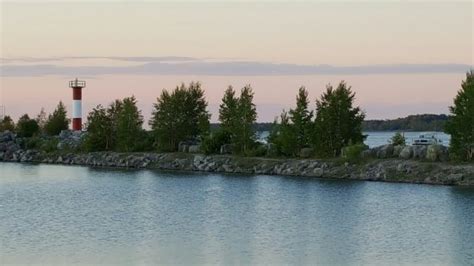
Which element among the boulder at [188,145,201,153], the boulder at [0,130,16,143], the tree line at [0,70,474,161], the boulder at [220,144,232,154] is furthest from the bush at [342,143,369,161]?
the boulder at [0,130,16,143]

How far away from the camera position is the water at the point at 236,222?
1185 inches

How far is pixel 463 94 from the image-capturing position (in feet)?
210

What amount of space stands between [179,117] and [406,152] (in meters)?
31.1

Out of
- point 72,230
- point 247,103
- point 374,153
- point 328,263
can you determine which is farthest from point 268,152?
point 328,263

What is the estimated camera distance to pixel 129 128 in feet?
303

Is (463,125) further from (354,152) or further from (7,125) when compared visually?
(7,125)

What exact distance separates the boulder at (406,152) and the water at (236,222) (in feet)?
20.7

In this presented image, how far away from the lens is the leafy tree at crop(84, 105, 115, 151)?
9596 cm

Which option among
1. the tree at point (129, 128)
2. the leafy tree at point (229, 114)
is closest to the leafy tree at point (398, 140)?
the leafy tree at point (229, 114)

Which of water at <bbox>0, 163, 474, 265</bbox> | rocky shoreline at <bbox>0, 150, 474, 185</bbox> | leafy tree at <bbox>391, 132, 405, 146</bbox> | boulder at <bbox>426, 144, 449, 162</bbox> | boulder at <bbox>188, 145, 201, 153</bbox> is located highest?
leafy tree at <bbox>391, 132, 405, 146</bbox>

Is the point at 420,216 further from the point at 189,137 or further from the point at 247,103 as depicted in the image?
the point at 189,137

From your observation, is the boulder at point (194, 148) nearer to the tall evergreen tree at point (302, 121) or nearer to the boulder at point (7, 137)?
the tall evergreen tree at point (302, 121)

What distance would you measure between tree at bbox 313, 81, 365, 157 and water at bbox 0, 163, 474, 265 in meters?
9.28

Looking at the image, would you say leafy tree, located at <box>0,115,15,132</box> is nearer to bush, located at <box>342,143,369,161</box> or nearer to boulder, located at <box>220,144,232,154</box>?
boulder, located at <box>220,144,232,154</box>
